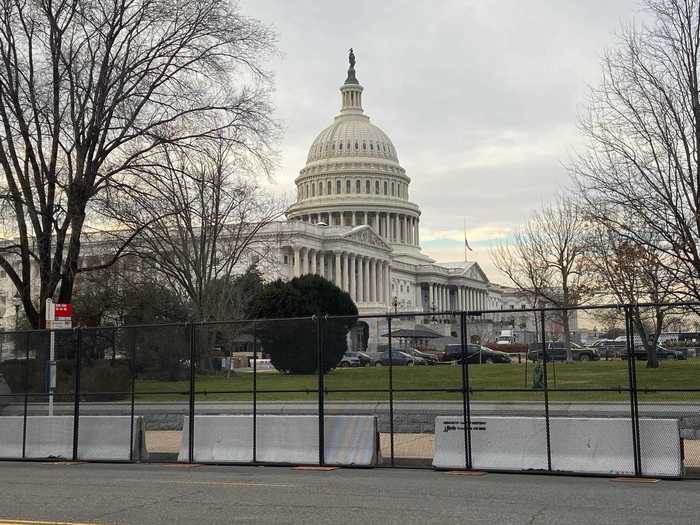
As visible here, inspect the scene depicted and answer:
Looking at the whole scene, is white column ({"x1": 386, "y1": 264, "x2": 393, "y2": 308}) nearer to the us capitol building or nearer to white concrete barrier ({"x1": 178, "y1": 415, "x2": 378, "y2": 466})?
the us capitol building

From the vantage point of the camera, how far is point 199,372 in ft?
63.5

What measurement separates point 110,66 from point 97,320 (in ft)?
96.6

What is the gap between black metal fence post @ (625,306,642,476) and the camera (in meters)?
14.0

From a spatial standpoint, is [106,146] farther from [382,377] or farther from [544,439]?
[544,439]

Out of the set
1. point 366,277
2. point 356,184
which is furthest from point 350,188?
point 366,277

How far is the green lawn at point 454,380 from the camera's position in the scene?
14.9 m

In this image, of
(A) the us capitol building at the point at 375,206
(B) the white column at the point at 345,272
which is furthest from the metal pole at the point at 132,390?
(A) the us capitol building at the point at 375,206

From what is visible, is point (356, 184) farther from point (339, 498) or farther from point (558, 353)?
point (339, 498)

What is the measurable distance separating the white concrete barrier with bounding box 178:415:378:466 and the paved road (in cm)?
87

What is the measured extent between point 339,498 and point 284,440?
5700mm

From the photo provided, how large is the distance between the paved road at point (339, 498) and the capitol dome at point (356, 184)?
14573 cm

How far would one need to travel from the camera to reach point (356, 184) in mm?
163875

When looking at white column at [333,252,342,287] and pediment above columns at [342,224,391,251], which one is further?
pediment above columns at [342,224,391,251]

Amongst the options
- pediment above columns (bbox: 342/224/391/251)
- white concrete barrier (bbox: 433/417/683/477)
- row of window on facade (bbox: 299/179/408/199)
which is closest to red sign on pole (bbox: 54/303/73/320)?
white concrete barrier (bbox: 433/417/683/477)
